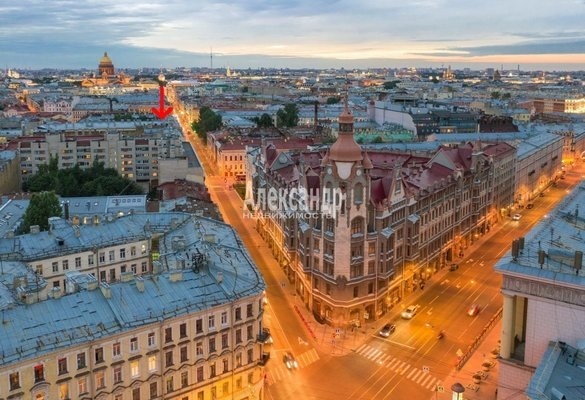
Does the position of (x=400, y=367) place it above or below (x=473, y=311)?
below

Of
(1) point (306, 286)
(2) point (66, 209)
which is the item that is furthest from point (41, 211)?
(1) point (306, 286)

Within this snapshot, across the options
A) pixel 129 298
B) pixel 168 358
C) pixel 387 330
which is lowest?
pixel 387 330

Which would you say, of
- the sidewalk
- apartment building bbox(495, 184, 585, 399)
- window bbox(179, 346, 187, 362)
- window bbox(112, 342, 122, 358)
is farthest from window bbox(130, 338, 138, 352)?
apartment building bbox(495, 184, 585, 399)

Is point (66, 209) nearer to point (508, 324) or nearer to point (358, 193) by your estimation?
point (358, 193)

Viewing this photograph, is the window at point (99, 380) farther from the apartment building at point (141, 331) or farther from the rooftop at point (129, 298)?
the rooftop at point (129, 298)

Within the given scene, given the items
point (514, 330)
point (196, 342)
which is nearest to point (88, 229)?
point (196, 342)

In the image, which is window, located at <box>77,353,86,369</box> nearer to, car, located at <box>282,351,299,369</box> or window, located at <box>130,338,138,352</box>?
window, located at <box>130,338,138,352</box>

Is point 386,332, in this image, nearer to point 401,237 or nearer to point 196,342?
point 401,237

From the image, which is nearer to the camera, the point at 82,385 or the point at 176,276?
the point at 82,385
